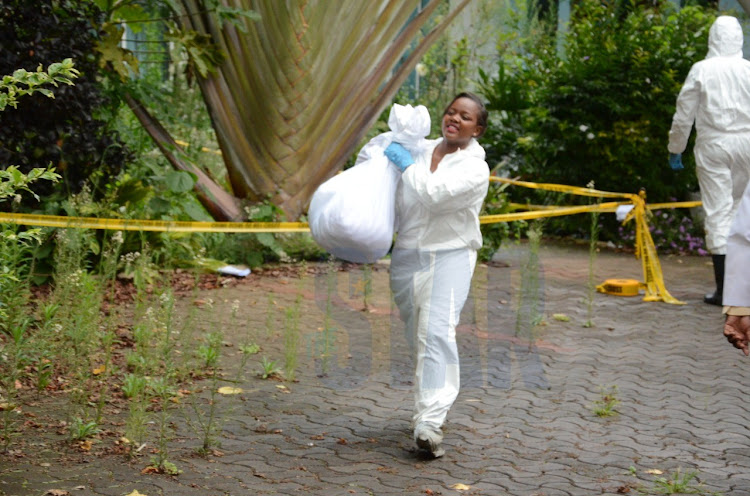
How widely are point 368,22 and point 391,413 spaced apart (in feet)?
17.6

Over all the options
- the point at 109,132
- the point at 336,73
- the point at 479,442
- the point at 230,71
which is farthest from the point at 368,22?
the point at 479,442

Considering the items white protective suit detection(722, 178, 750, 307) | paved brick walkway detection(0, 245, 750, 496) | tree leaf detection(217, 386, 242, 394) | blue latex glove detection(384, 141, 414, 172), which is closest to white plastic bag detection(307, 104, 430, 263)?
blue latex glove detection(384, 141, 414, 172)

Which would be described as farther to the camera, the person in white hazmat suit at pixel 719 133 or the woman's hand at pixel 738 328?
the person in white hazmat suit at pixel 719 133

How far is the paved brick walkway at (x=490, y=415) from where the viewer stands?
15.2 feet

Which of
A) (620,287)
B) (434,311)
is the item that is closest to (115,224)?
(434,311)

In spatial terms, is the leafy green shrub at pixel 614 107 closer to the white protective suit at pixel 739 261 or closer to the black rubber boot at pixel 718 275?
the black rubber boot at pixel 718 275

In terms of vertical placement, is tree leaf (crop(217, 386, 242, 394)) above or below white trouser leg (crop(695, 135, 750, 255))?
below

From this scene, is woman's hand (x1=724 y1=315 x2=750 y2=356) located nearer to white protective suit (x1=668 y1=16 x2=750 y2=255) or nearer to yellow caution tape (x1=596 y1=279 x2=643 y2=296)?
white protective suit (x1=668 y1=16 x2=750 y2=255)

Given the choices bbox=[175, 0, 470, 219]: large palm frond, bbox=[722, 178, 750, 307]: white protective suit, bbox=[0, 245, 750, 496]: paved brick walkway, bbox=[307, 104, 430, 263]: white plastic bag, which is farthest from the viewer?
bbox=[175, 0, 470, 219]: large palm frond

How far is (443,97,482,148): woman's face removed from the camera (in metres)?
5.23

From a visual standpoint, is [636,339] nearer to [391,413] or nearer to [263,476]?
[391,413]

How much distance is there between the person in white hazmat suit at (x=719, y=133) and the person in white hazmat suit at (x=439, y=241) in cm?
421

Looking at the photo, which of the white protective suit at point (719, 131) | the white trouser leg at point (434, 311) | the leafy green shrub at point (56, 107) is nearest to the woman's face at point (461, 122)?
the white trouser leg at point (434, 311)

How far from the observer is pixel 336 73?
1024 centimetres
